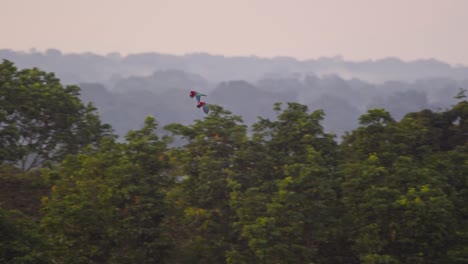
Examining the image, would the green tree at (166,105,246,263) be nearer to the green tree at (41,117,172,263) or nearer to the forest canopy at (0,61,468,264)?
the forest canopy at (0,61,468,264)

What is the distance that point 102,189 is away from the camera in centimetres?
1988

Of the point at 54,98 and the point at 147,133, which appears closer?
the point at 147,133

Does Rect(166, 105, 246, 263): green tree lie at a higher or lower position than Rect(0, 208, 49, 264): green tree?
higher

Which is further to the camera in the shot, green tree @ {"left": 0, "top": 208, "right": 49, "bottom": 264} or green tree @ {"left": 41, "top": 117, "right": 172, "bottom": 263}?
green tree @ {"left": 41, "top": 117, "right": 172, "bottom": 263}

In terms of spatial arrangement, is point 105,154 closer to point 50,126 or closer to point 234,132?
point 234,132

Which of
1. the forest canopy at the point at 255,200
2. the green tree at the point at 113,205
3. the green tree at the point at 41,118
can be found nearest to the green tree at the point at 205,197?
the forest canopy at the point at 255,200

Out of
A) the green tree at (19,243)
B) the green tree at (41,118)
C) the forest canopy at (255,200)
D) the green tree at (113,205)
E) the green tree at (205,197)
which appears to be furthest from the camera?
Answer: the green tree at (41,118)

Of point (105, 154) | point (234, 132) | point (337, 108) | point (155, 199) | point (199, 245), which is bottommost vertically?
point (199, 245)

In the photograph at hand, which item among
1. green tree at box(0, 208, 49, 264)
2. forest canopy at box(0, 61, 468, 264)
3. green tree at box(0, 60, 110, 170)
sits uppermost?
green tree at box(0, 60, 110, 170)

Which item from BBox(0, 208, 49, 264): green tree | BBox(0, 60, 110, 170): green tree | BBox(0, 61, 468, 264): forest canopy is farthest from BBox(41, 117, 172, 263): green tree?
BBox(0, 60, 110, 170): green tree

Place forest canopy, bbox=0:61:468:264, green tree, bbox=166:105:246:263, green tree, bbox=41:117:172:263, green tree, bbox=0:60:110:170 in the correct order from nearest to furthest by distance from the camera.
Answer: forest canopy, bbox=0:61:468:264, green tree, bbox=41:117:172:263, green tree, bbox=166:105:246:263, green tree, bbox=0:60:110:170

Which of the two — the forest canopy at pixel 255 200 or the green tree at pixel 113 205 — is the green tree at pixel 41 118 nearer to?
the forest canopy at pixel 255 200

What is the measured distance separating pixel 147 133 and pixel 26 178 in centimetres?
789

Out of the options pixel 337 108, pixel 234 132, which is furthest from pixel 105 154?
pixel 337 108
